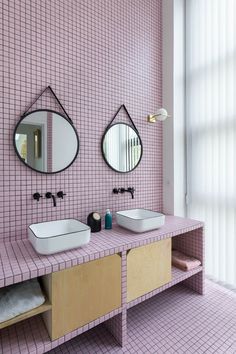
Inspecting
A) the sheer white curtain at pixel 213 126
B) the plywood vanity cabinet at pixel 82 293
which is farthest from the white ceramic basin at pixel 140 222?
the sheer white curtain at pixel 213 126

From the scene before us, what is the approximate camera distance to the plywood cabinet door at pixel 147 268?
151 centimetres

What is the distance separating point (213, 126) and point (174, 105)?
1.58 feet

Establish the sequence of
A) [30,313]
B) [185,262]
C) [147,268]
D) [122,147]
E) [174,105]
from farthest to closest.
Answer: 1. [174,105]
2. [122,147]
3. [185,262]
4. [147,268]
5. [30,313]

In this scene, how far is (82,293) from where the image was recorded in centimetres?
126

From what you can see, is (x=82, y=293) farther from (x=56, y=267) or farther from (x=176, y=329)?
(x=176, y=329)

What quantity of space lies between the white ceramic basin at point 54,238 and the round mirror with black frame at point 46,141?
417 mm

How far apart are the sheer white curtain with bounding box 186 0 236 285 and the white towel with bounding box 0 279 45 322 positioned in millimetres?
1735

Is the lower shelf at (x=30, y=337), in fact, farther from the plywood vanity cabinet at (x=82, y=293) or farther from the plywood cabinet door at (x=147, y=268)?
the plywood cabinet door at (x=147, y=268)

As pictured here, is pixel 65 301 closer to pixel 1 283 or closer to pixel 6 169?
pixel 1 283

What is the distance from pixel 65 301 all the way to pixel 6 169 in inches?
36.5

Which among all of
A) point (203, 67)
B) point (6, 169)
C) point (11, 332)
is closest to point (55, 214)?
point (6, 169)


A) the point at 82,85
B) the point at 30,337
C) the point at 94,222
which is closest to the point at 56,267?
the point at 30,337

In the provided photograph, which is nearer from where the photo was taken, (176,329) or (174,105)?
(176,329)

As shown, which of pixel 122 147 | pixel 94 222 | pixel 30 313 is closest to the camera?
pixel 30 313
